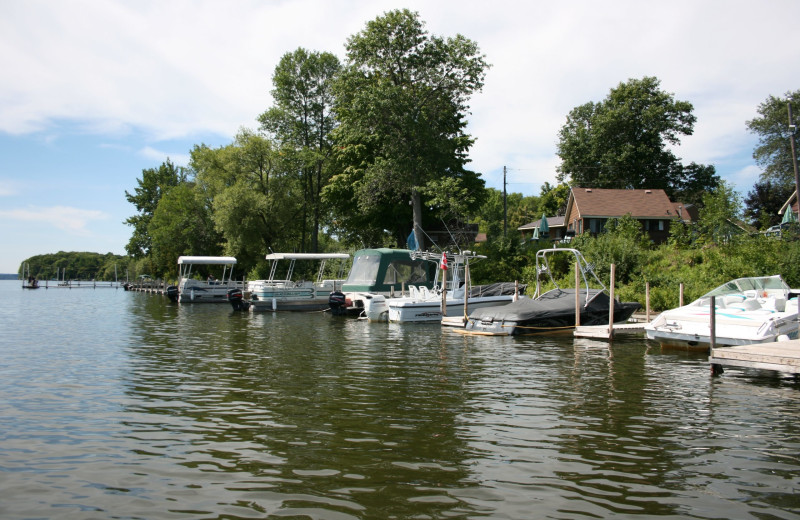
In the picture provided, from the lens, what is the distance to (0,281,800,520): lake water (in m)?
5.81

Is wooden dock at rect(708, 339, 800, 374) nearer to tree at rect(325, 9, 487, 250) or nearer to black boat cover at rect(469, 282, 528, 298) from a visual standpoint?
black boat cover at rect(469, 282, 528, 298)

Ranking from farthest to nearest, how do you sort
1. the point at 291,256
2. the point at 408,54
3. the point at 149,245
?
the point at 149,245, the point at 408,54, the point at 291,256

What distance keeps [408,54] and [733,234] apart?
2257cm

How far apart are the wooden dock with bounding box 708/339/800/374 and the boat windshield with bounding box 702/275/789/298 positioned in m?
6.16

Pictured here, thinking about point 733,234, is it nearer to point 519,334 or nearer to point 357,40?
point 519,334

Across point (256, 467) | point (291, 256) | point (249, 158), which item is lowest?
point (256, 467)

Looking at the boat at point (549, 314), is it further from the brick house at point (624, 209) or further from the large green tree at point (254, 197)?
the large green tree at point (254, 197)

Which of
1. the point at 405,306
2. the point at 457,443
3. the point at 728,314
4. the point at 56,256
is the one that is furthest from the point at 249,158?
the point at 56,256

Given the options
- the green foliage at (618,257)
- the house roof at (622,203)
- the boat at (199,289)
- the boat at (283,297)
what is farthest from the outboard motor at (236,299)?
the house roof at (622,203)

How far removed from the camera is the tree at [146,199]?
81938 millimetres

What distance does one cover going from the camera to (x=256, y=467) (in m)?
6.79

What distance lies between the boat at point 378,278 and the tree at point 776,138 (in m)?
48.2

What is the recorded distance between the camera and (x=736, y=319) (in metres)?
16.5

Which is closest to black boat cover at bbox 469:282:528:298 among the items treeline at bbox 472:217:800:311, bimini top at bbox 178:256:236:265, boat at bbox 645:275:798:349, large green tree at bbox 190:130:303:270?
treeline at bbox 472:217:800:311
